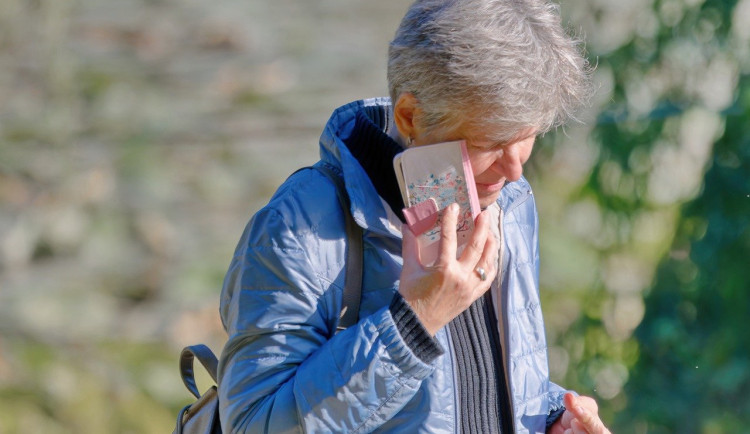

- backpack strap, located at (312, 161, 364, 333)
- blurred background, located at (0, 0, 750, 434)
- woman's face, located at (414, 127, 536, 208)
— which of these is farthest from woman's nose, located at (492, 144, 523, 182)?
blurred background, located at (0, 0, 750, 434)

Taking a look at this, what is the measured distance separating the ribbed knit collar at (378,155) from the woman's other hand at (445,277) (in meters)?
0.18

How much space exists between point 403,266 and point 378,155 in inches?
11.4

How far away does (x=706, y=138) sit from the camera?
4.30 metres

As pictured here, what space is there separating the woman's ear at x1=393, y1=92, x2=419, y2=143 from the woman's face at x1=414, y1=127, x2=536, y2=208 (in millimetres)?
21

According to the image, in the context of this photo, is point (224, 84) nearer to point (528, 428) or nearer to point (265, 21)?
point (265, 21)

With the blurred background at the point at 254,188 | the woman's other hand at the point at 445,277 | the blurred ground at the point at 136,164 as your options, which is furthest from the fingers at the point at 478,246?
the blurred ground at the point at 136,164

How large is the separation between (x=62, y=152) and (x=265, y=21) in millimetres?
1231

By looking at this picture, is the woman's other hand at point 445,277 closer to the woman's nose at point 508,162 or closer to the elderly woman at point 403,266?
the elderly woman at point 403,266

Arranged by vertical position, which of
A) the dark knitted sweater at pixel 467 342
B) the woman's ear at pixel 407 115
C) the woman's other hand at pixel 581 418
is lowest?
the woman's other hand at pixel 581 418

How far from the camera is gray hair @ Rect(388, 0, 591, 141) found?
1.70 m

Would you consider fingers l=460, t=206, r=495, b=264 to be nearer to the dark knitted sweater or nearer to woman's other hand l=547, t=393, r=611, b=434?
the dark knitted sweater

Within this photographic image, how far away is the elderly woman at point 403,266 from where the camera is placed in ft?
5.37

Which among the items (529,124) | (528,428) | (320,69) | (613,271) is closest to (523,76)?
(529,124)

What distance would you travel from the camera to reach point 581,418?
1938 mm
